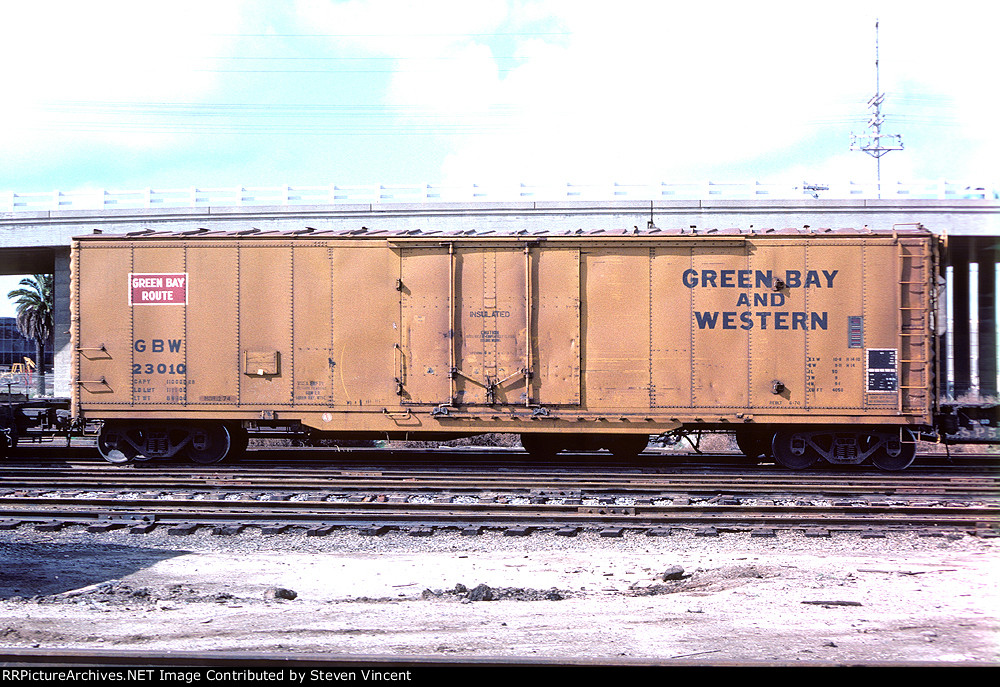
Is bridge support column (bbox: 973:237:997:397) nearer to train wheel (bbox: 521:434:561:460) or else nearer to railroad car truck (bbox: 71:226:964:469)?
railroad car truck (bbox: 71:226:964:469)

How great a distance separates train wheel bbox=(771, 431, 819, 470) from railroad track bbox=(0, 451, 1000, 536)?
23 centimetres

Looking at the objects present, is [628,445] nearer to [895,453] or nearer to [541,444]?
[541,444]

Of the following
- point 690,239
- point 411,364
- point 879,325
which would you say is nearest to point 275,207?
point 411,364

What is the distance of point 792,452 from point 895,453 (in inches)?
70.2

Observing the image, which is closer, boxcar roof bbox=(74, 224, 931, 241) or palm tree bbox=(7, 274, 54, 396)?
boxcar roof bbox=(74, 224, 931, 241)

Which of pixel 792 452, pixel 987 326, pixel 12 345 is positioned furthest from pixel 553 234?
pixel 12 345

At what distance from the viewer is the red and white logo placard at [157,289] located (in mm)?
Answer: 13281

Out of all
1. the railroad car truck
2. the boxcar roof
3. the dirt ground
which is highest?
the boxcar roof

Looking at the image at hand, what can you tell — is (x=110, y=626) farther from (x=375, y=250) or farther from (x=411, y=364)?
(x=375, y=250)

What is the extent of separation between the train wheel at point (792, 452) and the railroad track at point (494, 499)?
0.76 ft

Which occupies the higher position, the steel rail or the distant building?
the distant building

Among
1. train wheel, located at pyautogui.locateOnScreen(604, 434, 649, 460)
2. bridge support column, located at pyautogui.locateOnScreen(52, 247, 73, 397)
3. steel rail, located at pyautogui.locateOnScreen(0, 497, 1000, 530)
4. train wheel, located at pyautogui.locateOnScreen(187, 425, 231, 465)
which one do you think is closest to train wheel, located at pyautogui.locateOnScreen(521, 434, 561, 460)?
train wheel, located at pyautogui.locateOnScreen(604, 434, 649, 460)

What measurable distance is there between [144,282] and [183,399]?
7.59 feet

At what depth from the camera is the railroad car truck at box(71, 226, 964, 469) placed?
1240 cm
